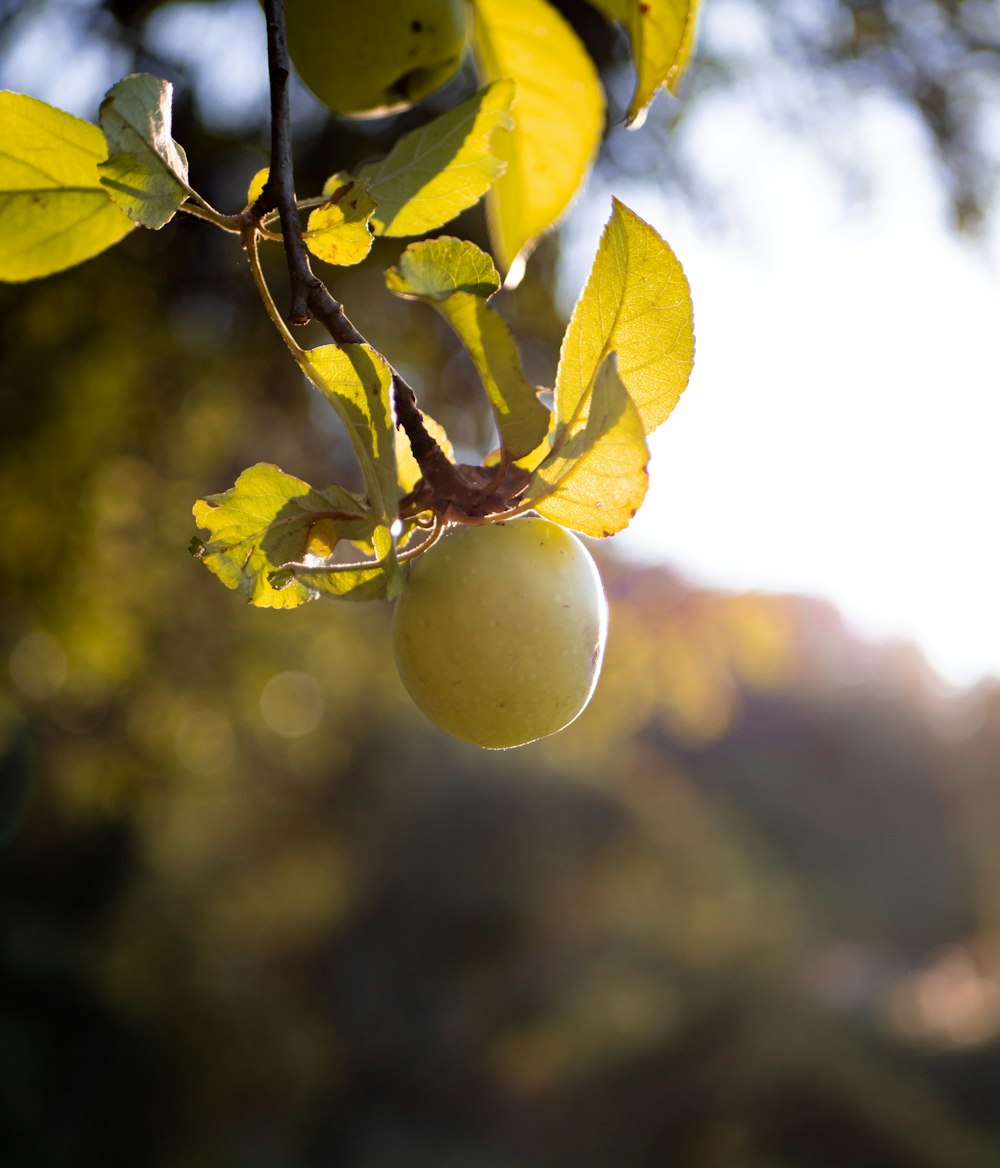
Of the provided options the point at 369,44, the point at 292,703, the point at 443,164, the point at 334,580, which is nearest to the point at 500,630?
the point at 334,580

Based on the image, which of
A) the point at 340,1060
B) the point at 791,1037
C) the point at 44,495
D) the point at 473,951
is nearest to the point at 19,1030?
the point at 340,1060

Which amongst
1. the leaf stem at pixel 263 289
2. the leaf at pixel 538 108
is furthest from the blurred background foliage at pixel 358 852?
the leaf stem at pixel 263 289

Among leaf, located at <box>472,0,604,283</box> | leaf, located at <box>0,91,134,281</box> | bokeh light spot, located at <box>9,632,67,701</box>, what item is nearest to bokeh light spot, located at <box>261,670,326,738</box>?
Result: bokeh light spot, located at <box>9,632,67,701</box>

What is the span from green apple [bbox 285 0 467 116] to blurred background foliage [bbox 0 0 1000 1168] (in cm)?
54

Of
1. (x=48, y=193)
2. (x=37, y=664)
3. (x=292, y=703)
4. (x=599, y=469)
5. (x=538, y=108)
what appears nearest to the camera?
(x=599, y=469)

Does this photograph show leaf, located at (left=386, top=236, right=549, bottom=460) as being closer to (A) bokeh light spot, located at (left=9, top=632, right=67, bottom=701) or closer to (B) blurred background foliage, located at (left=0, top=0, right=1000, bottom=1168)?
(B) blurred background foliage, located at (left=0, top=0, right=1000, bottom=1168)

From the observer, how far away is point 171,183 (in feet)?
1.19

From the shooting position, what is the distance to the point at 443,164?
1.30 ft

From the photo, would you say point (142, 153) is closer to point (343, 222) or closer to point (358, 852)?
point (343, 222)

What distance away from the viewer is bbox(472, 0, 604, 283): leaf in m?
0.61

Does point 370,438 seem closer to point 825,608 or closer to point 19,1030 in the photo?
point 19,1030

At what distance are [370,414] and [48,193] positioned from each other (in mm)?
208

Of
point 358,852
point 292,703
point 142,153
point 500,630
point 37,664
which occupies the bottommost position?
point 358,852

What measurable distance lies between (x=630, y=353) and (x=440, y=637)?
0.12 m
